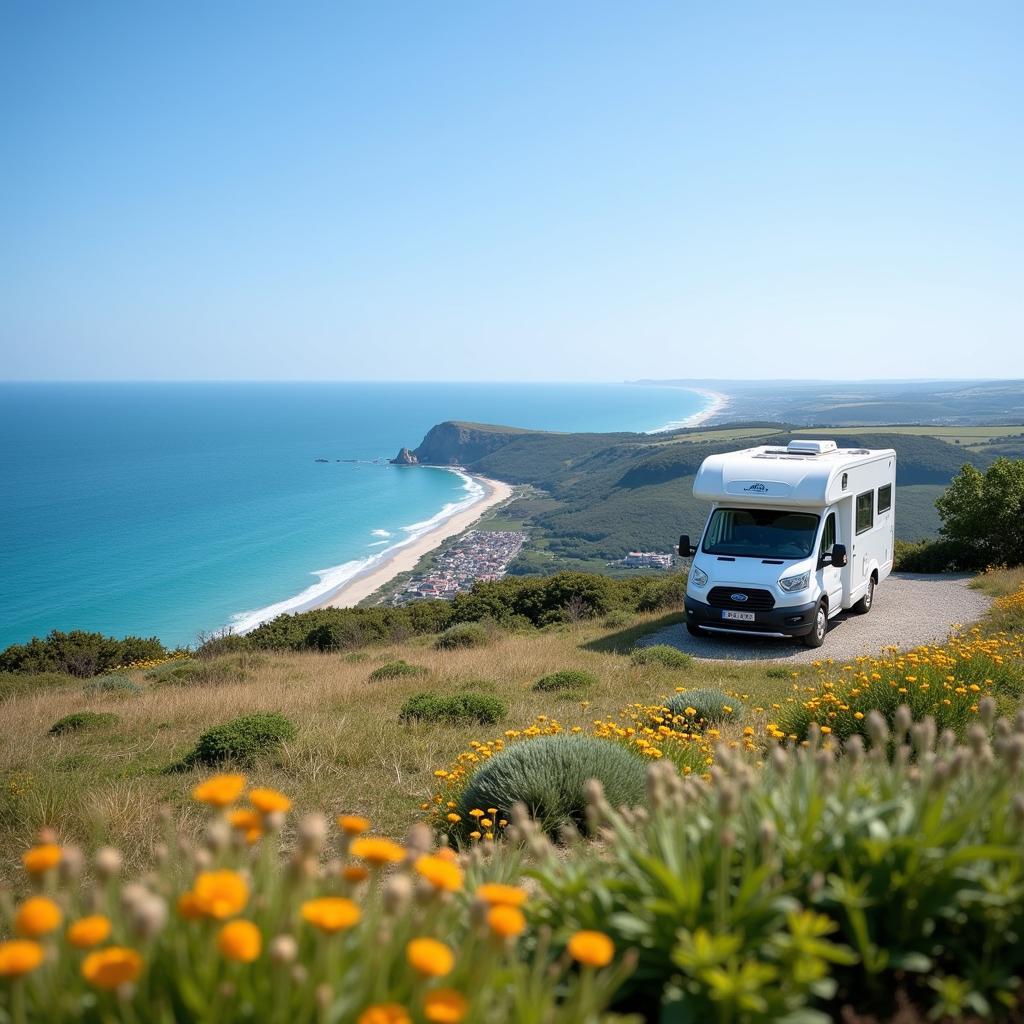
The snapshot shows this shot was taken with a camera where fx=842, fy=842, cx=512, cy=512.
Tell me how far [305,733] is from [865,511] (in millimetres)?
11401

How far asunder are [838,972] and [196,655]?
22755 mm

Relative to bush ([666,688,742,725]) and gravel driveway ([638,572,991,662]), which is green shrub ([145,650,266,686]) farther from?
bush ([666,688,742,725])

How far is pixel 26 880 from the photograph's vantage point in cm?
568

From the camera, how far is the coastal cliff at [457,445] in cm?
15475

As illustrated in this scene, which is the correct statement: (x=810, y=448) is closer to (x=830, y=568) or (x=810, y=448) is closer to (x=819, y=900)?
(x=830, y=568)

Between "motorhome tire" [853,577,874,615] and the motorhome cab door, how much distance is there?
171 centimetres

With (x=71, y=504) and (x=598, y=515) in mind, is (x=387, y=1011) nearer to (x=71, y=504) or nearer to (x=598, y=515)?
(x=598, y=515)

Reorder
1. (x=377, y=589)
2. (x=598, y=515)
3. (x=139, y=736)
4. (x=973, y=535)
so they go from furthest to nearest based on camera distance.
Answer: (x=598, y=515), (x=377, y=589), (x=973, y=535), (x=139, y=736)

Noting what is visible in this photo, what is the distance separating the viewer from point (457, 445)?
156750 millimetres

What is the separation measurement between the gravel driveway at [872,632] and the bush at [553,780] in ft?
26.4

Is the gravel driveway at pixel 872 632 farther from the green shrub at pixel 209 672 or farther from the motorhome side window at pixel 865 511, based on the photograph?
the green shrub at pixel 209 672

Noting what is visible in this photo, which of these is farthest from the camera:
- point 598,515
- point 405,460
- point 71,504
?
point 405,460

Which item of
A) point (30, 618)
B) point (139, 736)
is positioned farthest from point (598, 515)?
point (139, 736)

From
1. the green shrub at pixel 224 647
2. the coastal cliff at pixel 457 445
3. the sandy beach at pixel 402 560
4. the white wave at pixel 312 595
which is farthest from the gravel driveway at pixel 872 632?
the coastal cliff at pixel 457 445
